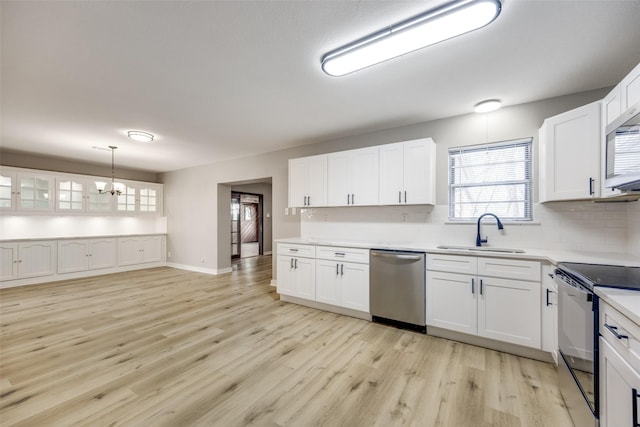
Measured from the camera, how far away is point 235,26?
5.89 feet

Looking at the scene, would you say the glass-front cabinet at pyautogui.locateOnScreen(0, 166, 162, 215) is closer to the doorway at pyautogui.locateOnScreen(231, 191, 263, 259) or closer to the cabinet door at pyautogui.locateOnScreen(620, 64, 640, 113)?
the doorway at pyautogui.locateOnScreen(231, 191, 263, 259)

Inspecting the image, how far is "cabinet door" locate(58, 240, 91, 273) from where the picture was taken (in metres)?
5.31

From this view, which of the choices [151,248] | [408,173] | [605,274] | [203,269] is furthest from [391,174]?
[151,248]

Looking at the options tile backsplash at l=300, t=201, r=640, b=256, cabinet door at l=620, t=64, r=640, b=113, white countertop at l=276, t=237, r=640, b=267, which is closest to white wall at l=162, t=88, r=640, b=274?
tile backsplash at l=300, t=201, r=640, b=256

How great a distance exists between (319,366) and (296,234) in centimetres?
270

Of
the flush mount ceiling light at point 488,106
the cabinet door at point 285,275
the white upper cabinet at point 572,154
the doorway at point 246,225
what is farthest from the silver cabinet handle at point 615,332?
the doorway at point 246,225

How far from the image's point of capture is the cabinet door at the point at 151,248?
658 centimetres

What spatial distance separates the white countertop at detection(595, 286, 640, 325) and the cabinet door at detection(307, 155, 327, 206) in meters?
3.02

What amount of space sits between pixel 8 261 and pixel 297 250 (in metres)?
5.30

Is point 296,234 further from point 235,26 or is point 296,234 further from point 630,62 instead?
point 630,62

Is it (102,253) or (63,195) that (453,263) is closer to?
(102,253)

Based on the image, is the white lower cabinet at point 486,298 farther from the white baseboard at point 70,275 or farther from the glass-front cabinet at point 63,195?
the white baseboard at point 70,275

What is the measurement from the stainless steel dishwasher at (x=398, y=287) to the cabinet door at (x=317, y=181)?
1.23 m

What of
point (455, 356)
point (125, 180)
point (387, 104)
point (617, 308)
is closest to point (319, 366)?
point (455, 356)
